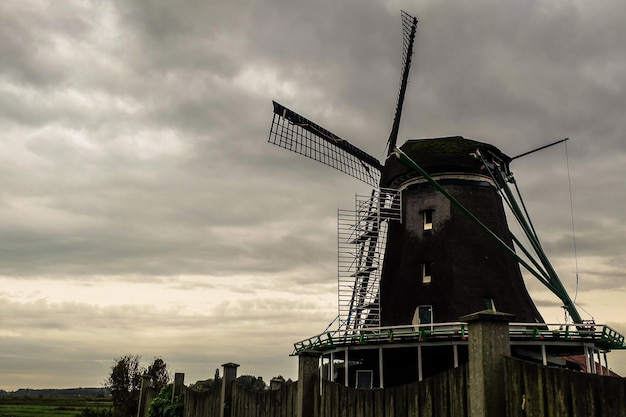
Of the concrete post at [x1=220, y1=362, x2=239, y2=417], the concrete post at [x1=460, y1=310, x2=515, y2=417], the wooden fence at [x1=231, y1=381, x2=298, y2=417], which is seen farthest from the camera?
the concrete post at [x1=220, y1=362, x2=239, y2=417]

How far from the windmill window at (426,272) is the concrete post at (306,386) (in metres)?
14.2

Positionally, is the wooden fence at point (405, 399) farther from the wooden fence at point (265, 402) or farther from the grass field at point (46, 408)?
the grass field at point (46, 408)

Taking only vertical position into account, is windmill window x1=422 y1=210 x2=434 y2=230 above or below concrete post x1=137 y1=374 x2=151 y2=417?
above

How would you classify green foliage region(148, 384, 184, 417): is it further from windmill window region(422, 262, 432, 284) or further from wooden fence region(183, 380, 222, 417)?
windmill window region(422, 262, 432, 284)

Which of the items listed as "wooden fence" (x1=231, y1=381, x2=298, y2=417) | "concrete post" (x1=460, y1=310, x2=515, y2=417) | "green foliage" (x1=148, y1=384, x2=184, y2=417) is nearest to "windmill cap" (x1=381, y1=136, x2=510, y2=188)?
"green foliage" (x1=148, y1=384, x2=184, y2=417)

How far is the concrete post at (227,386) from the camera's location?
44.8 feet

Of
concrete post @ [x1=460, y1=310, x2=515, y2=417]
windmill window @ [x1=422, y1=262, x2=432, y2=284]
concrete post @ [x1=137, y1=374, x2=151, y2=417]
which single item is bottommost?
concrete post @ [x1=137, y1=374, x2=151, y2=417]

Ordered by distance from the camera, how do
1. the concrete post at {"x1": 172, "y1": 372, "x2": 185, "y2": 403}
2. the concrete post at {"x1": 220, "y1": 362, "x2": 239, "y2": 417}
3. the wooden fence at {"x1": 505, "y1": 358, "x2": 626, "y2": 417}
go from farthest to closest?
the concrete post at {"x1": 172, "y1": 372, "x2": 185, "y2": 403} < the concrete post at {"x1": 220, "y1": 362, "x2": 239, "y2": 417} < the wooden fence at {"x1": 505, "y1": 358, "x2": 626, "y2": 417}

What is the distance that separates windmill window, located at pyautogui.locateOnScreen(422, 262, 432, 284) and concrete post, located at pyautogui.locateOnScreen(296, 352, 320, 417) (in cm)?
1420

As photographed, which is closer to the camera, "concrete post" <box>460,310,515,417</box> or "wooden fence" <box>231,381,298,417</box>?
"concrete post" <box>460,310,515,417</box>

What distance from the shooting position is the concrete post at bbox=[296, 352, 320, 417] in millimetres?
10188

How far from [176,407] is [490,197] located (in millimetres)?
15817

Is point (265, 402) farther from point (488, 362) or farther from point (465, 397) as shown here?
point (488, 362)

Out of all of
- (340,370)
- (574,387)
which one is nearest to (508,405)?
(574,387)
